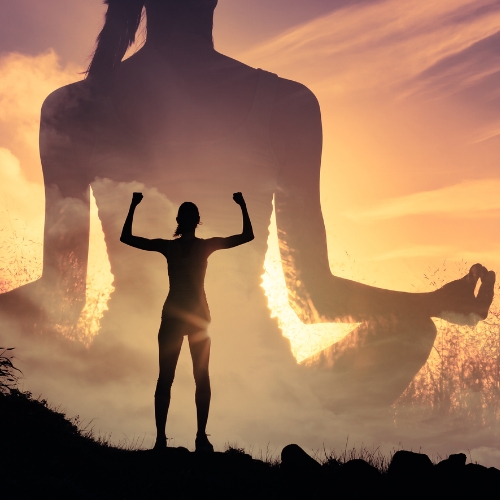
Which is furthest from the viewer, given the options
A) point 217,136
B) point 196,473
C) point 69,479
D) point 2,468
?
point 217,136

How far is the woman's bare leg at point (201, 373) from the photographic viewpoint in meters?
7.19

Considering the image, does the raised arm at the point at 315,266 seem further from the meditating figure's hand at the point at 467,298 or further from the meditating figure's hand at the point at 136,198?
the meditating figure's hand at the point at 136,198

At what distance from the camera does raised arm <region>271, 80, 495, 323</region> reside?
10188 mm

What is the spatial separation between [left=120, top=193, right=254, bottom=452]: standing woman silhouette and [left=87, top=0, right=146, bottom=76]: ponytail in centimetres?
416

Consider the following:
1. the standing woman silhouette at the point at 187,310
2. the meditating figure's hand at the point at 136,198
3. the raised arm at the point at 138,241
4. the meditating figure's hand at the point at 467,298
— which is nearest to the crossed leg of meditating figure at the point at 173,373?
the standing woman silhouette at the point at 187,310

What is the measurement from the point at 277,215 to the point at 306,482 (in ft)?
15.3

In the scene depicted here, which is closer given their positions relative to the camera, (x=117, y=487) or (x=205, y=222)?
(x=117, y=487)

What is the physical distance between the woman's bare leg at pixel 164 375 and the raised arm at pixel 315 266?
3189 mm

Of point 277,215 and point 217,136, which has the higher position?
point 217,136

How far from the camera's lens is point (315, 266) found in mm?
10266

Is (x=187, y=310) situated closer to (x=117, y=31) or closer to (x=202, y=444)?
(x=202, y=444)

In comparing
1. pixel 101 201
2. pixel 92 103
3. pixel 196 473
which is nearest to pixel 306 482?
pixel 196 473

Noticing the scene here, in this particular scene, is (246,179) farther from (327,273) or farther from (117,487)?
(117,487)

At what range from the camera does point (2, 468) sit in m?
5.55
